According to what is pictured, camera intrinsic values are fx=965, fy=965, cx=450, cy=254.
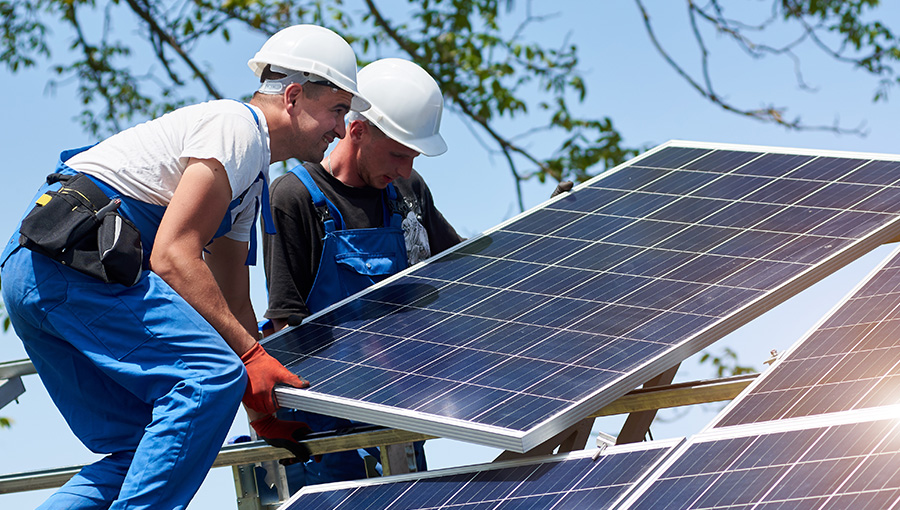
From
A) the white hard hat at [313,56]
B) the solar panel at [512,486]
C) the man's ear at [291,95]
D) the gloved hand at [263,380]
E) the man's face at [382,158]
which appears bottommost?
the solar panel at [512,486]

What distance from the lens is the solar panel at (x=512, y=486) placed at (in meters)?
3.12

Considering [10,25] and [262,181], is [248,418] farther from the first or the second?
[10,25]

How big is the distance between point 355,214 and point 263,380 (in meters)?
1.54

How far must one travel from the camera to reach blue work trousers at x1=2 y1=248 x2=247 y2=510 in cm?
346

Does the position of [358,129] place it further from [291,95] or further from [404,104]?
[291,95]

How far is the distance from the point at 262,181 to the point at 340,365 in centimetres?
85

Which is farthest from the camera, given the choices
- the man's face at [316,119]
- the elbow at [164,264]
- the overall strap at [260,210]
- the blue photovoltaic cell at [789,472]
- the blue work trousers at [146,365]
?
the man's face at [316,119]

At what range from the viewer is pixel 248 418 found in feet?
14.5

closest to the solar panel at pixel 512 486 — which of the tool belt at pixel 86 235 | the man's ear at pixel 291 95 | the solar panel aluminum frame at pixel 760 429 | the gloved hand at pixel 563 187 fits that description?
the solar panel aluminum frame at pixel 760 429

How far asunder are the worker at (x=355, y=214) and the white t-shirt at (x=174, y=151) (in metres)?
1.06

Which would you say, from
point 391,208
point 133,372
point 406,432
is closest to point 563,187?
point 391,208

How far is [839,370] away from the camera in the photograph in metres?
3.46

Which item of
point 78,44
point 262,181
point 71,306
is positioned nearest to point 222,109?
point 262,181

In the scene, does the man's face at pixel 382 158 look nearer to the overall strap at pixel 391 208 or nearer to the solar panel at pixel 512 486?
the overall strap at pixel 391 208
